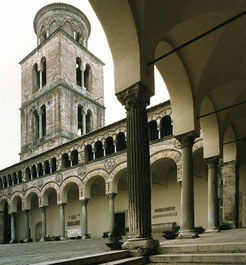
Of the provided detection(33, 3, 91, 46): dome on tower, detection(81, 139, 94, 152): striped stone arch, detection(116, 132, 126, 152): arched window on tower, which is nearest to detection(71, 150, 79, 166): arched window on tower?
detection(81, 139, 94, 152): striped stone arch

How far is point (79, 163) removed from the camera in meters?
21.8

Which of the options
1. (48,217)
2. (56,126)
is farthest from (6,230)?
(56,126)

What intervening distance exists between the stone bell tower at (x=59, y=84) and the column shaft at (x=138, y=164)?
2258 centimetres

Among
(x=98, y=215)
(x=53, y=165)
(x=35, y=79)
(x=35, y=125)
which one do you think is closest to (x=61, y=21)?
(x=35, y=79)

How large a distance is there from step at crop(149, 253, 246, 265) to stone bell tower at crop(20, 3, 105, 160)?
23534 mm

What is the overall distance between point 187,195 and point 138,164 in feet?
10.3

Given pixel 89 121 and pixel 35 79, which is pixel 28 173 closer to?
pixel 89 121

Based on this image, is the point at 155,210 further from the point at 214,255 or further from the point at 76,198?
the point at 214,255

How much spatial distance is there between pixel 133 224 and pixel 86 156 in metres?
16.2

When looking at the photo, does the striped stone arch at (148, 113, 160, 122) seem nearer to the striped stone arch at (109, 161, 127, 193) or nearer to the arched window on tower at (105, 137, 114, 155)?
the striped stone arch at (109, 161, 127, 193)

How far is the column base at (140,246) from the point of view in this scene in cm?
552

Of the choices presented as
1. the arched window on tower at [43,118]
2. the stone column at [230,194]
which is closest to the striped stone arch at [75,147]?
the arched window on tower at [43,118]

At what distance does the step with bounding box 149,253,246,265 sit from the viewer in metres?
4.70

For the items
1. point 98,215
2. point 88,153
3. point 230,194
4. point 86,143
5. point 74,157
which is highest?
point 86,143
